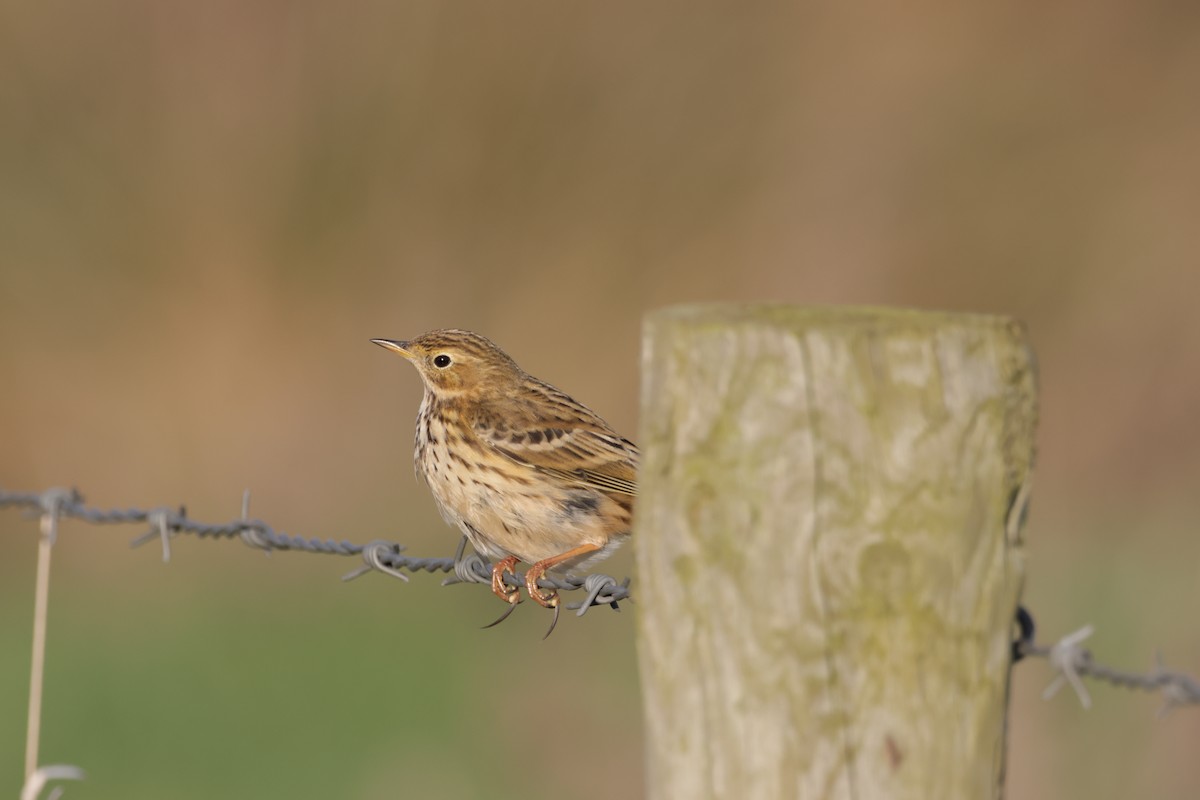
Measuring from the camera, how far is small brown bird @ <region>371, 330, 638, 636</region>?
611cm

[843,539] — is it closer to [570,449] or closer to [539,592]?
[539,592]

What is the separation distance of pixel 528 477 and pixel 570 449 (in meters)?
0.21

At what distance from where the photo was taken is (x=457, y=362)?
6.89 meters

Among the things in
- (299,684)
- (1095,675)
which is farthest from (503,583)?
(299,684)

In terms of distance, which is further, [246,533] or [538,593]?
[538,593]

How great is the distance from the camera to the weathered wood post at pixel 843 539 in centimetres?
252

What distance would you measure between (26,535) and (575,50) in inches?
218

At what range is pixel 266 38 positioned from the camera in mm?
12773

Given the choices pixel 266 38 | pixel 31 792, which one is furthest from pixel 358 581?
pixel 31 792

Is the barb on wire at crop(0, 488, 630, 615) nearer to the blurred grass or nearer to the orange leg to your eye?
the orange leg

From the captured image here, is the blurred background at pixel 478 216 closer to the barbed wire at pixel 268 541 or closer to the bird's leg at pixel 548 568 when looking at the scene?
the bird's leg at pixel 548 568

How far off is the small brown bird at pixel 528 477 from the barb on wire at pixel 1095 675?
2913 mm

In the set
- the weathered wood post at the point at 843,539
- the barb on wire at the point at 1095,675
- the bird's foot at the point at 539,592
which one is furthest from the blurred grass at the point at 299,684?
the weathered wood post at the point at 843,539

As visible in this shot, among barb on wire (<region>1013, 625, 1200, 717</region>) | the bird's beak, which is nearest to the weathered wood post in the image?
barb on wire (<region>1013, 625, 1200, 717</region>)
